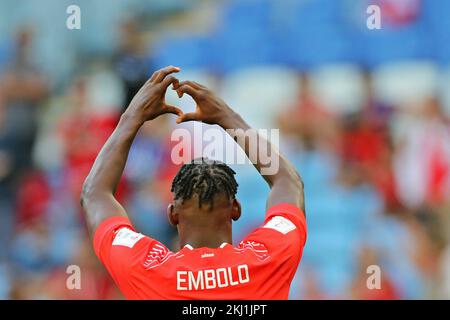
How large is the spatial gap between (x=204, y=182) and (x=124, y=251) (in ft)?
1.26

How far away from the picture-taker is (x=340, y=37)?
973cm

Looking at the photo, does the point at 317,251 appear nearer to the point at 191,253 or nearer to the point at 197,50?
the point at 197,50

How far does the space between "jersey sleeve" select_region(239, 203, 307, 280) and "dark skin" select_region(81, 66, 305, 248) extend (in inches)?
Answer: 2.5

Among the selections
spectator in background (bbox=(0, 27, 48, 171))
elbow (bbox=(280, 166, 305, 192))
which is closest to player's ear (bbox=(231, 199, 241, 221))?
elbow (bbox=(280, 166, 305, 192))

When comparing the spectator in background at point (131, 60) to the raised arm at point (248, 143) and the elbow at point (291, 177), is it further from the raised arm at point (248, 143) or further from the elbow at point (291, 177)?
the elbow at point (291, 177)

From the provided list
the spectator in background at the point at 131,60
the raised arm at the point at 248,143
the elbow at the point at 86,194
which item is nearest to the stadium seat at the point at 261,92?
the spectator in background at the point at 131,60

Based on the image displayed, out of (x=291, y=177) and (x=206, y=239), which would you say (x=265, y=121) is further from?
(x=206, y=239)

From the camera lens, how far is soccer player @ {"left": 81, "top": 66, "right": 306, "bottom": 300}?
311 cm

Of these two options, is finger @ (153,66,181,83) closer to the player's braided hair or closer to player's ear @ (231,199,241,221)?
the player's braided hair

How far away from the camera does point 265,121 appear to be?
9.34 meters

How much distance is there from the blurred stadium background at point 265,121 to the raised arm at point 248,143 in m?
4.54

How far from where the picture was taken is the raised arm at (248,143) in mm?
3447

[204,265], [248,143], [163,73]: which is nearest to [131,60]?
[163,73]
